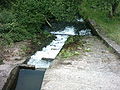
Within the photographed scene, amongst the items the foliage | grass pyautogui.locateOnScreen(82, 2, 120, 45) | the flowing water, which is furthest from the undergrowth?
the flowing water

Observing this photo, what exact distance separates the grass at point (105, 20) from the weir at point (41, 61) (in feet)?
3.33

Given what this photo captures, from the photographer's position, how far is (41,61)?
40.0 ft

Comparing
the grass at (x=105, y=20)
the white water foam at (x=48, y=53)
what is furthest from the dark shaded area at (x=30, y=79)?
the grass at (x=105, y=20)

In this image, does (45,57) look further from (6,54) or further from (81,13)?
(81,13)

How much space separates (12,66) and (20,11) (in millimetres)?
6497

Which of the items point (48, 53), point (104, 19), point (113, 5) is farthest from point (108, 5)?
point (48, 53)

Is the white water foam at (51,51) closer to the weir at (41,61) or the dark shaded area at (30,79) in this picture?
the weir at (41,61)

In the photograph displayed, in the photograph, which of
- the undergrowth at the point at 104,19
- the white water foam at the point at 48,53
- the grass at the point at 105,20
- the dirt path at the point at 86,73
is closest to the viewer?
the dirt path at the point at 86,73

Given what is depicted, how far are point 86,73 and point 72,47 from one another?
3059 millimetres

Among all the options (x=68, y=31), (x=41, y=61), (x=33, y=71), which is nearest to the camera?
(x=33, y=71)

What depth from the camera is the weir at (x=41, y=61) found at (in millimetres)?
10500

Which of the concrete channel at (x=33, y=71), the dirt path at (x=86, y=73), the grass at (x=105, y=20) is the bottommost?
the grass at (x=105, y=20)

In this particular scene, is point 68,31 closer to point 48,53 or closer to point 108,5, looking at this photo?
point 108,5

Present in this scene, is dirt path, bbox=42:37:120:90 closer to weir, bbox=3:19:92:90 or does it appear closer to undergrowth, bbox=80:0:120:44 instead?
weir, bbox=3:19:92:90
